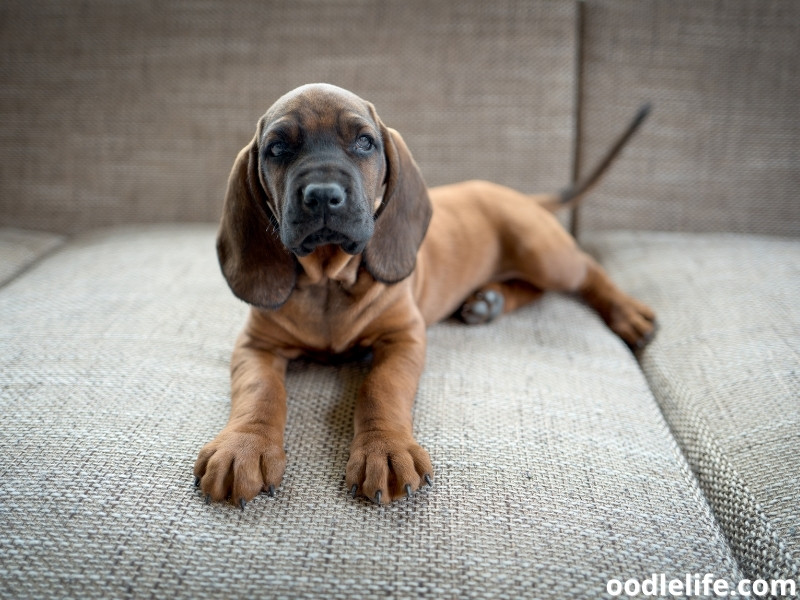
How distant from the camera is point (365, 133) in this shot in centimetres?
166

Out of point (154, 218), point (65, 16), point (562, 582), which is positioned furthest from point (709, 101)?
point (65, 16)

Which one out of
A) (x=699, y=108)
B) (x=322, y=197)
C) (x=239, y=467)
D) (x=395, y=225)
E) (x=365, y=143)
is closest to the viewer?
(x=239, y=467)

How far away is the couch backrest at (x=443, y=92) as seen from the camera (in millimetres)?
2900

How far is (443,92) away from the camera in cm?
298

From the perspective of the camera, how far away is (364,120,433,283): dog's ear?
177 cm

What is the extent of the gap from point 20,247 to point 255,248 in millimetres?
1771

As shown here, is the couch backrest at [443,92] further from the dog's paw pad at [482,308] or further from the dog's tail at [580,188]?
the dog's paw pad at [482,308]

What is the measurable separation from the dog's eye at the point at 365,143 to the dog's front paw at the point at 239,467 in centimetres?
82

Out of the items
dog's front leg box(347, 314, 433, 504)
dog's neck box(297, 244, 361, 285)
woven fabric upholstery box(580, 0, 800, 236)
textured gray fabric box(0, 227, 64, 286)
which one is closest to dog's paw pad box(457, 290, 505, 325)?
dog's front leg box(347, 314, 433, 504)

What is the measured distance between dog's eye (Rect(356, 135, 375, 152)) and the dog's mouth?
0.28m

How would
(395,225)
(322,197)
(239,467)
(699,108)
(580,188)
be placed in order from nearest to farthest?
(239,467)
(322,197)
(395,225)
(580,188)
(699,108)

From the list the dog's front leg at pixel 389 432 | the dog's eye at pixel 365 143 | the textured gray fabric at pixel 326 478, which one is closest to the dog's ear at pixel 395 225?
the dog's eye at pixel 365 143

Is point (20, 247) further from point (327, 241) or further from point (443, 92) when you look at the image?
point (443, 92)

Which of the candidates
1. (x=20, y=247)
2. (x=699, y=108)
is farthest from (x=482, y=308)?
(x=20, y=247)
